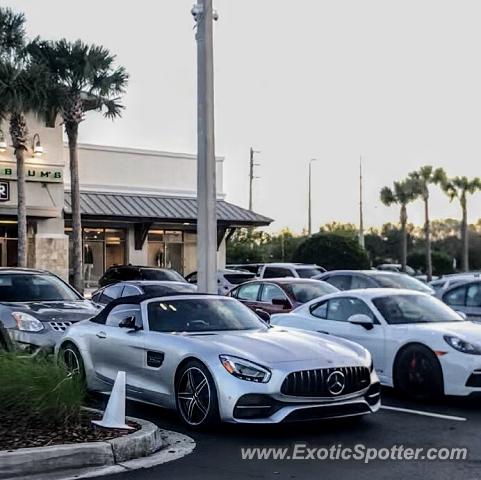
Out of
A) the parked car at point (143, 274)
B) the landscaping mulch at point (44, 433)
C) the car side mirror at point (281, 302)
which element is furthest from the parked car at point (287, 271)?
the landscaping mulch at point (44, 433)

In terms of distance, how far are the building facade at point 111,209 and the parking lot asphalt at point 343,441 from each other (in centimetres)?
2384

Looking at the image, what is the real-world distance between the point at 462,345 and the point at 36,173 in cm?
2508

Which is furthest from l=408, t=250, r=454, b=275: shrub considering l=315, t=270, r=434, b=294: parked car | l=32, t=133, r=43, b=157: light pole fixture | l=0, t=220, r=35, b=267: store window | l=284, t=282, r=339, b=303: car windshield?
l=284, t=282, r=339, b=303: car windshield

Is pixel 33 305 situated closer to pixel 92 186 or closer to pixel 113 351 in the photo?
pixel 113 351

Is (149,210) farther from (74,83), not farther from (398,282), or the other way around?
(398,282)

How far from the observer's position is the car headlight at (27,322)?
11.8 meters

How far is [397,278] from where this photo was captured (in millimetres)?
20891

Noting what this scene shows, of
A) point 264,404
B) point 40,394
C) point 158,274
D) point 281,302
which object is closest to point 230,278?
point 158,274

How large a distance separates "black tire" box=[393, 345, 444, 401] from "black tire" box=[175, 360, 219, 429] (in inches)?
123

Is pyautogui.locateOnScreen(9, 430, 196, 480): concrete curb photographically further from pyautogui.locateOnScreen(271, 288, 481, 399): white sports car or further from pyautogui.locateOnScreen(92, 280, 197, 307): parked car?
pyautogui.locateOnScreen(92, 280, 197, 307): parked car

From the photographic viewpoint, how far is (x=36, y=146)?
3184 cm

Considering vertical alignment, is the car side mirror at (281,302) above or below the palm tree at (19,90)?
below

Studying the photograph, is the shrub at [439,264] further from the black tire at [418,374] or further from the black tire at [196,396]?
the black tire at [196,396]

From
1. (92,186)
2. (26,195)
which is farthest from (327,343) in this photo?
(92,186)
